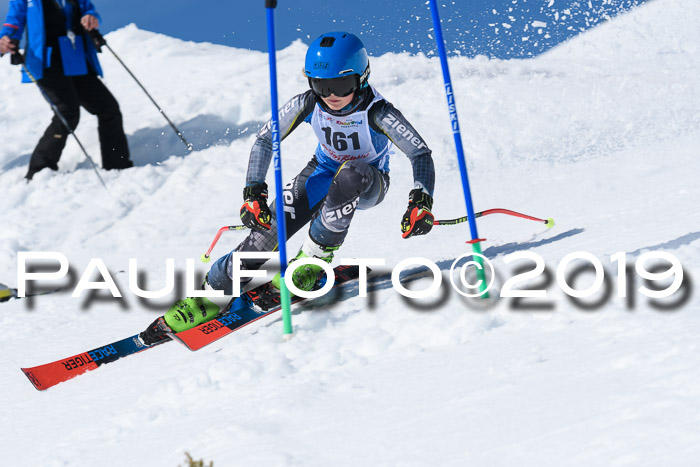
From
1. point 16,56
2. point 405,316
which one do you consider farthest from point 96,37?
point 405,316

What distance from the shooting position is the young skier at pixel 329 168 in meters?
3.43

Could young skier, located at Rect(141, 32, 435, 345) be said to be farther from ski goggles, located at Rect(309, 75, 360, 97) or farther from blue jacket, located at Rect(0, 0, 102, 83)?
blue jacket, located at Rect(0, 0, 102, 83)

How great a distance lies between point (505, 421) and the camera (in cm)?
188

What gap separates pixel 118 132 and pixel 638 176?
20.4ft

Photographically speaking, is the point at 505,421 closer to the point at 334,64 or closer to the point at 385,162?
the point at 334,64

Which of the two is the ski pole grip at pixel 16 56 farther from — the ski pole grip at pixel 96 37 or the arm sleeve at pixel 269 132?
the arm sleeve at pixel 269 132

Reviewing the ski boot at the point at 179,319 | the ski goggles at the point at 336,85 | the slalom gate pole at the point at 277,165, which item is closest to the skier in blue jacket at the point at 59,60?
the ski boot at the point at 179,319

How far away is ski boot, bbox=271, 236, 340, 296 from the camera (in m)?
3.81

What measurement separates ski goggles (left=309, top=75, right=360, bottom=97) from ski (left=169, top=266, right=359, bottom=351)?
1.19 m

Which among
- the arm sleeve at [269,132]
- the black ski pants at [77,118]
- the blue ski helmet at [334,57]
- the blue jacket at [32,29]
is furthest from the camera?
the black ski pants at [77,118]

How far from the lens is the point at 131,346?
3.82 m

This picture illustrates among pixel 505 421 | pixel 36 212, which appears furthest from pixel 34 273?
pixel 505 421

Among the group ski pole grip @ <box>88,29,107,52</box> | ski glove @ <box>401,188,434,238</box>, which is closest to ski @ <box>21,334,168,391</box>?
ski glove @ <box>401,188,434,238</box>

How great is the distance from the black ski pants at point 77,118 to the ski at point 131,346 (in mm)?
5130
